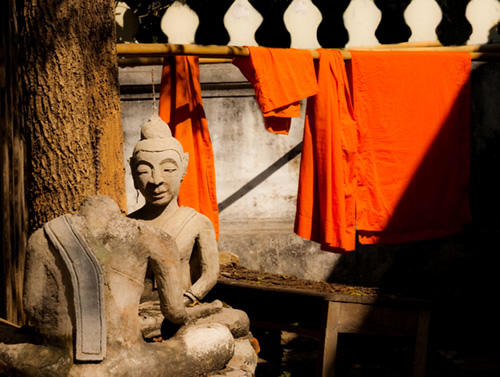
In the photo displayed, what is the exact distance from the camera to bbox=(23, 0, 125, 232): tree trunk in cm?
471

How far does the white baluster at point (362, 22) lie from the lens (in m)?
6.96

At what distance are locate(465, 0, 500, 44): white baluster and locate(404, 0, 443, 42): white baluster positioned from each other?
0.35 metres

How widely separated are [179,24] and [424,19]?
2.07 m

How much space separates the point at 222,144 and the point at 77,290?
3.60m

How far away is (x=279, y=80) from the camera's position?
583 cm

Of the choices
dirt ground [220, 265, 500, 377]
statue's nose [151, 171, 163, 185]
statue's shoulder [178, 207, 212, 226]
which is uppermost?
statue's nose [151, 171, 163, 185]

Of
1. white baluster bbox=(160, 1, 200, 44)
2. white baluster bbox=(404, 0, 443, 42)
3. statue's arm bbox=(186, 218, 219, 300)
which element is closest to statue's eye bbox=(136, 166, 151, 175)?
statue's arm bbox=(186, 218, 219, 300)

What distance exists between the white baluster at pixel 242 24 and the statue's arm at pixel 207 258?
2210 millimetres

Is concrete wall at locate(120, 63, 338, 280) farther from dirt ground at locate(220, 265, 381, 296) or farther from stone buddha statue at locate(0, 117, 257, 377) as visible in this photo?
stone buddha statue at locate(0, 117, 257, 377)

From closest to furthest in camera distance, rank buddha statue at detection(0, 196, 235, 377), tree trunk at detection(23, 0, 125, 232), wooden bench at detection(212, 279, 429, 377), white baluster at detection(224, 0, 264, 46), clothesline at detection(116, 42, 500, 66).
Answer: buddha statue at detection(0, 196, 235, 377) → tree trunk at detection(23, 0, 125, 232) → clothesline at detection(116, 42, 500, 66) → wooden bench at detection(212, 279, 429, 377) → white baluster at detection(224, 0, 264, 46)

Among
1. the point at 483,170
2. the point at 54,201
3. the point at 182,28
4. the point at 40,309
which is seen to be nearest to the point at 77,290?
the point at 40,309

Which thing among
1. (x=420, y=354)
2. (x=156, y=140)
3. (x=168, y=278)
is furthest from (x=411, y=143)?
(x=168, y=278)

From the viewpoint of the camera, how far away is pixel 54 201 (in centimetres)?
473

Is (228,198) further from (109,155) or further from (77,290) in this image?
(77,290)
